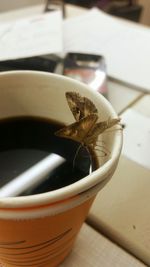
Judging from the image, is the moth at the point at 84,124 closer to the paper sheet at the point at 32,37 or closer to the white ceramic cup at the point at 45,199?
the white ceramic cup at the point at 45,199

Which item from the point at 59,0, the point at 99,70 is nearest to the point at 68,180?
the point at 99,70

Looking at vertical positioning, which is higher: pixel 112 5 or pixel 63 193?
pixel 63 193

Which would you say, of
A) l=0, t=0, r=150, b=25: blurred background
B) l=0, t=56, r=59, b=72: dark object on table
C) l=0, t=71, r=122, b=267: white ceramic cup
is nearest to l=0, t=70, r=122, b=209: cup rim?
l=0, t=71, r=122, b=267: white ceramic cup

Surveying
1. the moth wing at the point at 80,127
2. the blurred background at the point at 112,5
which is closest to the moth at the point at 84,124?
the moth wing at the point at 80,127

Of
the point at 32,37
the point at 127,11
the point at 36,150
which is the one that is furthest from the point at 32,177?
the point at 127,11

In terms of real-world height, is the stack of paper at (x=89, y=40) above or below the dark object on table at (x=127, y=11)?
above

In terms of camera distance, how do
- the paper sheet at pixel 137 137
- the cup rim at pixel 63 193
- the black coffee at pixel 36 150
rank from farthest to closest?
the paper sheet at pixel 137 137 → the black coffee at pixel 36 150 → the cup rim at pixel 63 193

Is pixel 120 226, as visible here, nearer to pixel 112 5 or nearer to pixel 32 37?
pixel 32 37
